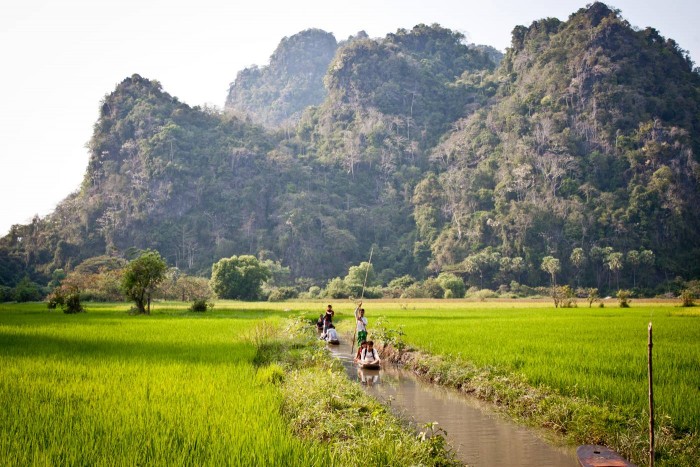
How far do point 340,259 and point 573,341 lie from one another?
323 ft

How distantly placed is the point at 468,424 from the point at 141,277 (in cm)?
3384

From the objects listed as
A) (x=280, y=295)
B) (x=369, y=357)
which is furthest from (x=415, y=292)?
(x=369, y=357)

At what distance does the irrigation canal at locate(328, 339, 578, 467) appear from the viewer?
8.53 meters

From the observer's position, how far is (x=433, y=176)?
414 ft

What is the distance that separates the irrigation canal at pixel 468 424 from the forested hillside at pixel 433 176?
78017 millimetres

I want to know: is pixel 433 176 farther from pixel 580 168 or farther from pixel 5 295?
pixel 5 295

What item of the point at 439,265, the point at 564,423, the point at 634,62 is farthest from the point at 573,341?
the point at 634,62

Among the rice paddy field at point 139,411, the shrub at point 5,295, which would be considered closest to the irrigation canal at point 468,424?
the rice paddy field at point 139,411

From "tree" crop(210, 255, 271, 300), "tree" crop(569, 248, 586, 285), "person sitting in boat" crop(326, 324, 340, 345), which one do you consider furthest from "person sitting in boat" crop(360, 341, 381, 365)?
"tree" crop(569, 248, 586, 285)

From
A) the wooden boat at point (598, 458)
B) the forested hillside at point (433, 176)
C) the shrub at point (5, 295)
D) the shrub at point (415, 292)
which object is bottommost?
the shrub at point (5, 295)

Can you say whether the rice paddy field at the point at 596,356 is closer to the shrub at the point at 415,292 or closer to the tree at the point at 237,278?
the tree at the point at 237,278

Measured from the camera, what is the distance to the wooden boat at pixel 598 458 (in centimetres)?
668

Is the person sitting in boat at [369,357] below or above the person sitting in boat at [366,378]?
above

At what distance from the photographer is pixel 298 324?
895 inches
